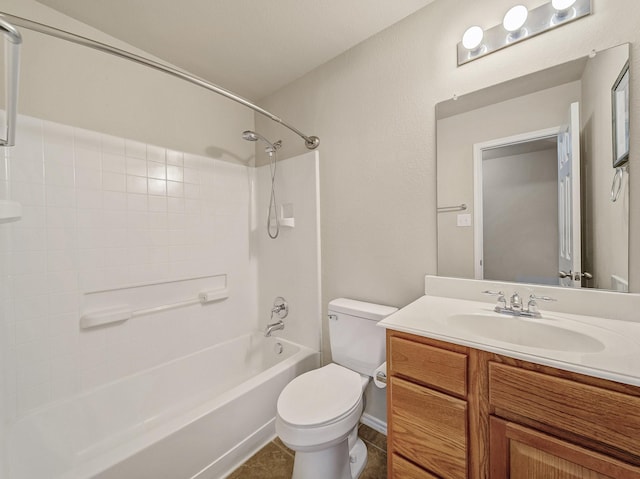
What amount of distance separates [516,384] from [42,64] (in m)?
2.48

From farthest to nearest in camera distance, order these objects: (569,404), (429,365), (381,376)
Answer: (381,376) < (429,365) < (569,404)

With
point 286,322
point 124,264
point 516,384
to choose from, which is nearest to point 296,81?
point 124,264

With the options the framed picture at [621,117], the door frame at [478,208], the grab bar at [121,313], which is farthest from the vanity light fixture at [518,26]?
the grab bar at [121,313]

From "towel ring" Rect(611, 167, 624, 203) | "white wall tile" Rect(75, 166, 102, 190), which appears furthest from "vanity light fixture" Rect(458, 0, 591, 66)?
"white wall tile" Rect(75, 166, 102, 190)

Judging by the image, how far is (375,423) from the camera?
1.66 meters

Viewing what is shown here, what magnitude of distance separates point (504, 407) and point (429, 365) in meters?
0.22

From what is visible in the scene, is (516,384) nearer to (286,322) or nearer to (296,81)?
(286,322)

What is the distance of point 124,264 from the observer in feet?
5.32

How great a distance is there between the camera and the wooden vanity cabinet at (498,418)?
647 millimetres

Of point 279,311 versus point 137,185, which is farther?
point 279,311

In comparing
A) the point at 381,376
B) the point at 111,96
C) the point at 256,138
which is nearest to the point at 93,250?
the point at 111,96

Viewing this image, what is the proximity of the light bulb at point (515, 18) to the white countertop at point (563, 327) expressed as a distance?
121cm

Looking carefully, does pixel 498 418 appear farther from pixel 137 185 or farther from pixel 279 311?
pixel 137 185

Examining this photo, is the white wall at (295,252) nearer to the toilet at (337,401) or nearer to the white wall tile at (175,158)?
the toilet at (337,401)
